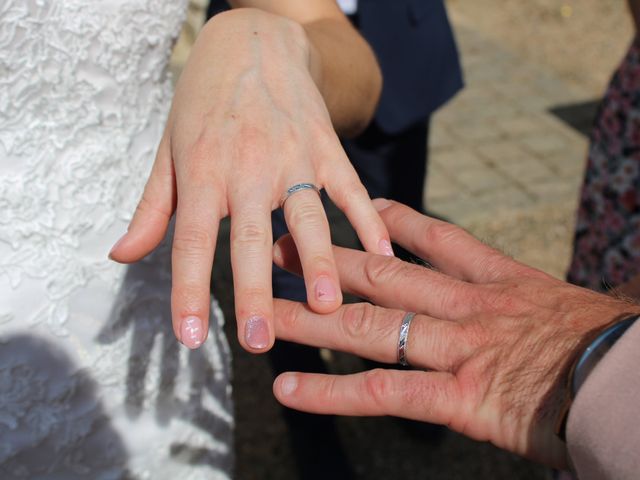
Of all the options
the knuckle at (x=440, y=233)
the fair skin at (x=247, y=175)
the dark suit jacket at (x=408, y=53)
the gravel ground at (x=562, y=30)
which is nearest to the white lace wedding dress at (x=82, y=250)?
the fair skin at (x=247, y=175)

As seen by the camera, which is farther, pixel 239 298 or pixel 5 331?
pixel 5 331

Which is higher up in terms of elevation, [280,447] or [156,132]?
[156,132]

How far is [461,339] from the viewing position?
103 cm

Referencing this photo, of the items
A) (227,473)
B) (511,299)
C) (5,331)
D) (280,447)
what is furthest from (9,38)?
(280,447)

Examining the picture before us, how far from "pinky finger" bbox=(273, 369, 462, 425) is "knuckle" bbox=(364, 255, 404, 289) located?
0.15 metres

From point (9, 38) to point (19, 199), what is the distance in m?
0.25

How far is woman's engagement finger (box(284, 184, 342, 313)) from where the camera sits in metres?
1.01

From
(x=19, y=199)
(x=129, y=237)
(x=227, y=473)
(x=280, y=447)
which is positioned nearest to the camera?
(x=129, y=237)

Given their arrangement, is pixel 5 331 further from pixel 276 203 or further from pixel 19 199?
pixel 276 203

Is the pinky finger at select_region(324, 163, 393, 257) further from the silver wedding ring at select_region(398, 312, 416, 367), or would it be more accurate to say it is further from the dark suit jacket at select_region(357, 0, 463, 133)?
the dark suit jacket at select_region(357, 0, 463, 133)

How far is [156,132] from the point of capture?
1374 millimetres

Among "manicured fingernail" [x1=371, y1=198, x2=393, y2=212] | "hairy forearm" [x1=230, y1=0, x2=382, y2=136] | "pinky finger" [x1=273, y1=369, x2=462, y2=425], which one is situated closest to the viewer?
"pinky finger" [x1=273, y1=369, x2=462, y2=425]

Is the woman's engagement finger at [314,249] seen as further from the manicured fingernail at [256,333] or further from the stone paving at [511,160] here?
the stone paving at [511,160]

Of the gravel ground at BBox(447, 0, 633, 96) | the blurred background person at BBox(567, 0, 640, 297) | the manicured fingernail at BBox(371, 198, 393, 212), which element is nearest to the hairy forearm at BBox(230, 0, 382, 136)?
the manicured fingernail at BBox(371, 198, 393, 212)
